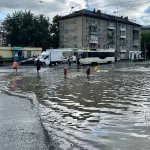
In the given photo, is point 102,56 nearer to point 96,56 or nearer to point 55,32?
point 96,56

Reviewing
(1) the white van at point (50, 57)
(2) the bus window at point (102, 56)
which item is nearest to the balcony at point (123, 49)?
(2) the bus window at point (102, 56)

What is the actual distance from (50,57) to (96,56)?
1099cm

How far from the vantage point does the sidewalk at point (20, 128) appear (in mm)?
6508

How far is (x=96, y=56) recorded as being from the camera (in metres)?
64.5

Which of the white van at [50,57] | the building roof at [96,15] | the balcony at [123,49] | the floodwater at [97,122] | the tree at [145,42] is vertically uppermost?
the building roof at [96,15]

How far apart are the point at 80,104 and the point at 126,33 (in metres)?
101

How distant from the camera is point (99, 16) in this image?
98125 mm

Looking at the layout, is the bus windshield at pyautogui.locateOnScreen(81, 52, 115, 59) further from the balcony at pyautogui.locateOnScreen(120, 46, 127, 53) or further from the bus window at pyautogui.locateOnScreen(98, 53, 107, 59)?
the balcony at pyautogui.locateOnScreen(120, 46, 127, 53)

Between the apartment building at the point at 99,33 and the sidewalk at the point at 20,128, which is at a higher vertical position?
the apartment building at the point at 99,33

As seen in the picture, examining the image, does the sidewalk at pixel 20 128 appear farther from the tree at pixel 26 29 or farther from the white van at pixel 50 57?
the tree at pixel 26 29

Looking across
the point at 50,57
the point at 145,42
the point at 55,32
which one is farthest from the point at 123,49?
the point at 50,57

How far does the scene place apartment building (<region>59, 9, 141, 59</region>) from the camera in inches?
3625

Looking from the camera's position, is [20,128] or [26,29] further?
[26,29]

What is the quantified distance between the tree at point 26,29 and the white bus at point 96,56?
25.6 m
